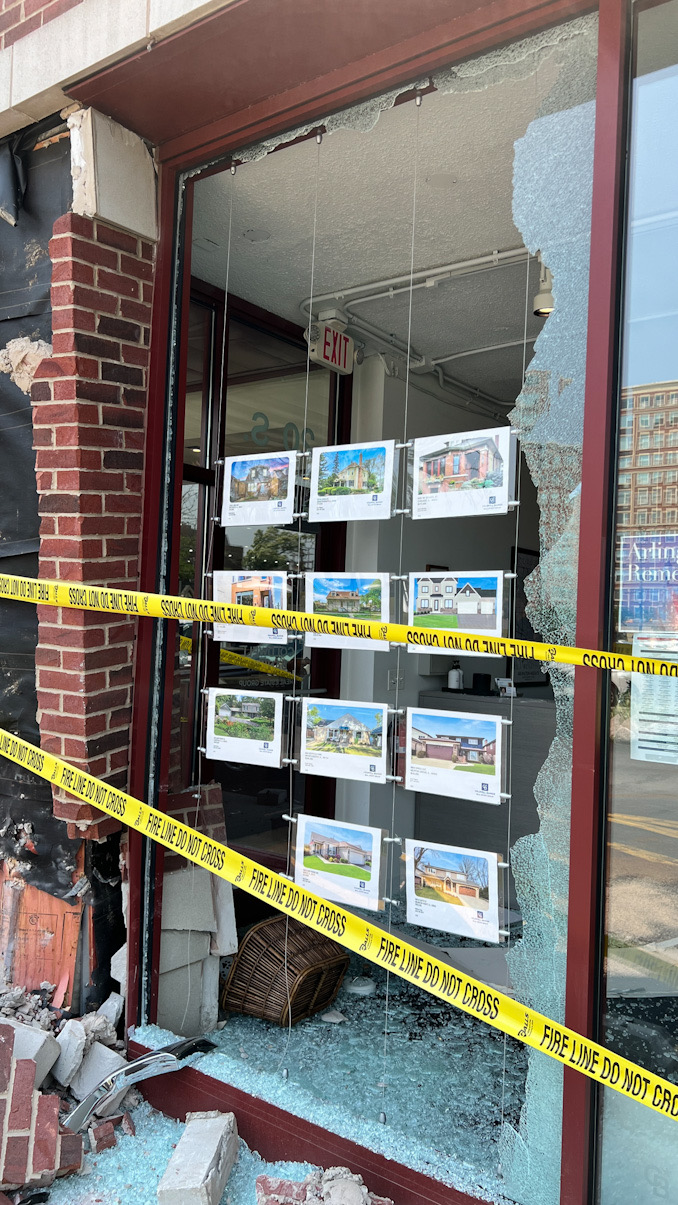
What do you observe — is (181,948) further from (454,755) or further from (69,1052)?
(454,755)

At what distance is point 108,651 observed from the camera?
3.17 meters

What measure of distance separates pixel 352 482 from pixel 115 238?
4.36 feet

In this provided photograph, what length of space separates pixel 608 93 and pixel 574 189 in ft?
0.74

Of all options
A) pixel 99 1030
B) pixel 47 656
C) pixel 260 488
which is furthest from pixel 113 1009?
pixel 260 488

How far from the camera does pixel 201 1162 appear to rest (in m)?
2.49

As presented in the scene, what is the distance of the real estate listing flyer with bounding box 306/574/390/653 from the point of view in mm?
2723

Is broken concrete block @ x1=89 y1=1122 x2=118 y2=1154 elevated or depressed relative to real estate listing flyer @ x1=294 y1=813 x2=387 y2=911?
depressed

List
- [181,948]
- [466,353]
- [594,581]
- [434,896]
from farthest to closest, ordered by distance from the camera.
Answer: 1. [466,353]
2. [181,948]
3. [434,896]
4. [594,581]

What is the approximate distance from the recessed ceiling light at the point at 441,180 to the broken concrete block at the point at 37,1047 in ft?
11.1

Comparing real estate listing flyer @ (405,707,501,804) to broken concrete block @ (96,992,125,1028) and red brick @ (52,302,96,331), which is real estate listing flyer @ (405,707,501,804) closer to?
broken concrete block @ (96,992,125,1028)

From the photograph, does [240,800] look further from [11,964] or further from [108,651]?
[11,964]

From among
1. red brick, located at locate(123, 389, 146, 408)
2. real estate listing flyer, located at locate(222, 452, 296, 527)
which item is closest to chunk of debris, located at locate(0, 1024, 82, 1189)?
real estate listing flyer, located at locate(222, 452, 296, 527)

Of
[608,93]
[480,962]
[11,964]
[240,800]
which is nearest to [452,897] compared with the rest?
[480,962]

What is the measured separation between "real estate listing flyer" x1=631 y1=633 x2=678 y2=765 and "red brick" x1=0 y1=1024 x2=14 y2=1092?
2.02 meters
